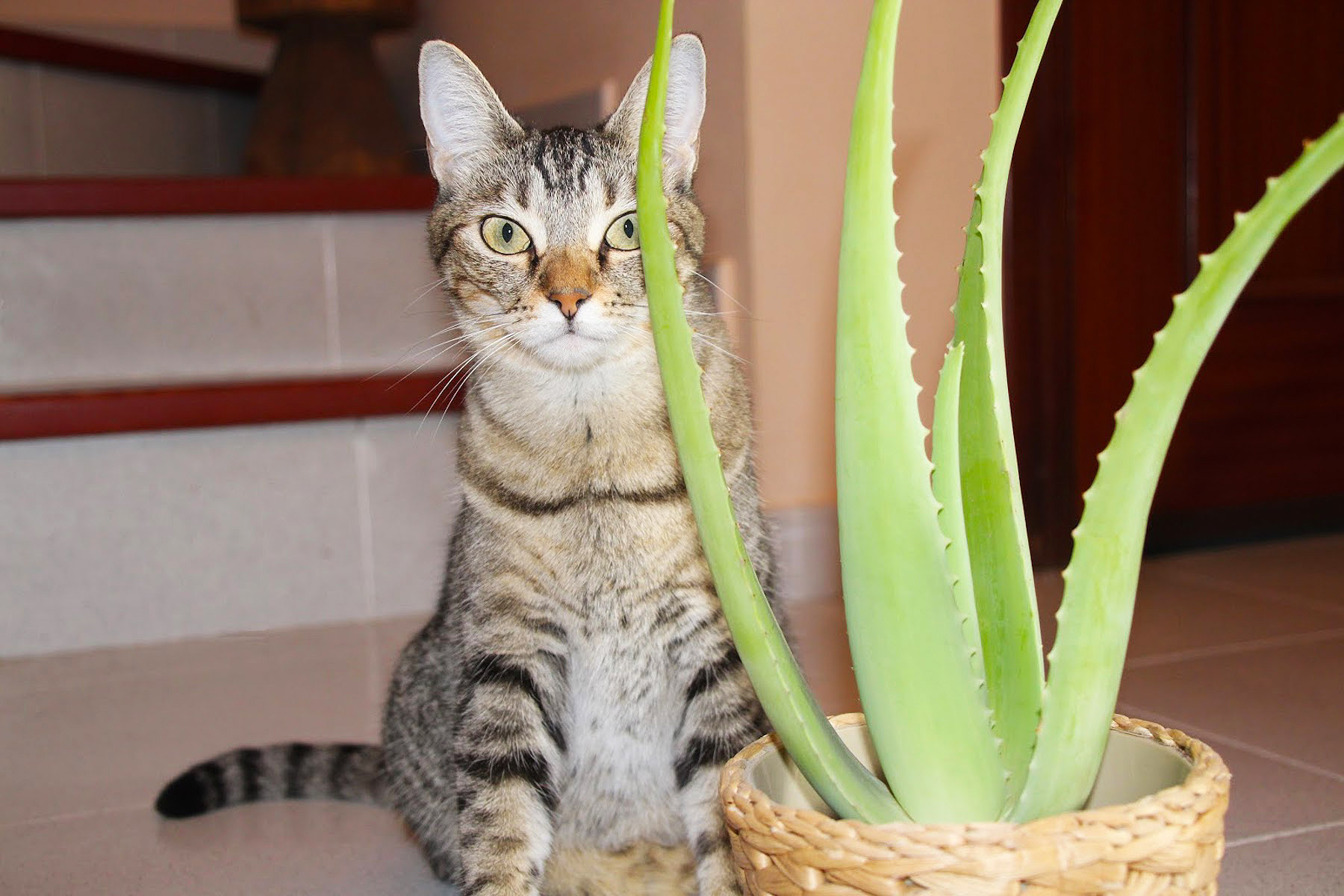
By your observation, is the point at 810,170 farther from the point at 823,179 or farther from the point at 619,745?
the point at 619,745

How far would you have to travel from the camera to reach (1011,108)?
0.73m

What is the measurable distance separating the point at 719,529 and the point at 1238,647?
1.43 metres

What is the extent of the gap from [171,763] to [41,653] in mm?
621

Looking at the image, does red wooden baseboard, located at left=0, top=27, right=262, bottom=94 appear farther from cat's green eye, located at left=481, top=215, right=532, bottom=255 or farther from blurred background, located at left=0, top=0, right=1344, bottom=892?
cat's green eye, located at left=481, top=215, right=532, bottom=255

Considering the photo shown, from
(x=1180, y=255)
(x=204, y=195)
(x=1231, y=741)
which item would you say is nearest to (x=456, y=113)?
(x=1231, y=741)

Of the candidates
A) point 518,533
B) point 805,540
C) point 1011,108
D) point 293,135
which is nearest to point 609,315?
point 518,533

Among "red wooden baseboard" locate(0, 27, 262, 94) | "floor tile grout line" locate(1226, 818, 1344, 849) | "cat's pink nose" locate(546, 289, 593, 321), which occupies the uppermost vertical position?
"red wooden baseboard" locate(0, 27, 262, 94)

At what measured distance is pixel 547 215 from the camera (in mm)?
1152

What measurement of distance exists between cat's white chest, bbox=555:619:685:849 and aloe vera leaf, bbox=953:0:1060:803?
0.39 meters

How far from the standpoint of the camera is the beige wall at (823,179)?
6.86 ft

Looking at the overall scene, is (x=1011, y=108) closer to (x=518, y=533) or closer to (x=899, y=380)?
(x=899, y=380)

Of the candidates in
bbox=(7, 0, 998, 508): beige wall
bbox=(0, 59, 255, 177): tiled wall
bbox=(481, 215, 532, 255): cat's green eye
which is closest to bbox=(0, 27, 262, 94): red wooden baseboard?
bbox=(0, 59, 255, 177): tiled wall

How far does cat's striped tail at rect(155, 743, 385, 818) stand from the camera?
4.52ft

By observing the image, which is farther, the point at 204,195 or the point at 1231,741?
the point at 204,195
